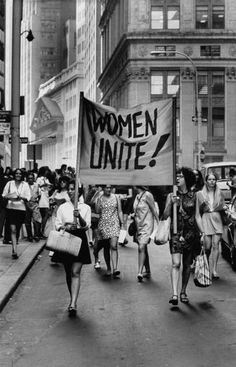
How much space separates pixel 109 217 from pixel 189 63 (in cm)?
4788

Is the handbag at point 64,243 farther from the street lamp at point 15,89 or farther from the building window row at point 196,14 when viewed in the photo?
the building window row at point 196,14

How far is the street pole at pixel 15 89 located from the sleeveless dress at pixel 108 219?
257 inches

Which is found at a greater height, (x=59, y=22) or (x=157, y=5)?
(x=59, y=22)

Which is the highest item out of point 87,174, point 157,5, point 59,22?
point 59,22

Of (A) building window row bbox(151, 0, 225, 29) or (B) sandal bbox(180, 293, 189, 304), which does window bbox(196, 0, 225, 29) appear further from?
(B) sandal bbox(180, 293, 189, 304)

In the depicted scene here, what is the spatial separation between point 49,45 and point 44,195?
6950 inches

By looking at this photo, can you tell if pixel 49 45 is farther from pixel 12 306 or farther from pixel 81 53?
pixel 12 306

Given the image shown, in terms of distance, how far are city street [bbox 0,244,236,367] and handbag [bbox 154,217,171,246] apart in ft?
2.72

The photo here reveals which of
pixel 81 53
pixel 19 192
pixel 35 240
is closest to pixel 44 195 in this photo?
pixel 35 240

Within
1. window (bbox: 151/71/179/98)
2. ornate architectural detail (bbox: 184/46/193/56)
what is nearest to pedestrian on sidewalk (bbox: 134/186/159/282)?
window (bbox: 151/71/179/98)

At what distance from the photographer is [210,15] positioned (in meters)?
59.2

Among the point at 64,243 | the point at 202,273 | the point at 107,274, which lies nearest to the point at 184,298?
the point at 202,273

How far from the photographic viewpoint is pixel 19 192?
14109mm

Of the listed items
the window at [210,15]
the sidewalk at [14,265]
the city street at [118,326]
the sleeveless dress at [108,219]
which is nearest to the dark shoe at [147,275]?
the city street at [118,326]
